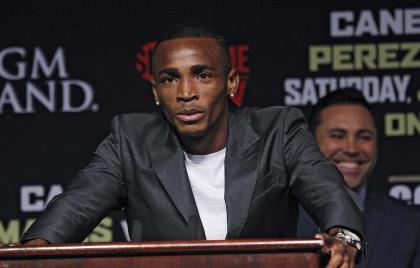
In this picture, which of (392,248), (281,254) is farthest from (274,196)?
(392,248)

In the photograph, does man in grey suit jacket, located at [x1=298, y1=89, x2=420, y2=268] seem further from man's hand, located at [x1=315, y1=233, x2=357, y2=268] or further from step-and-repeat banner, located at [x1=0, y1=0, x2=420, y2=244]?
man's hand, located at [x1=315, y1=233, x2=357, y2=268]

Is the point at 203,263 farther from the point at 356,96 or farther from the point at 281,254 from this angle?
the point at 356,96

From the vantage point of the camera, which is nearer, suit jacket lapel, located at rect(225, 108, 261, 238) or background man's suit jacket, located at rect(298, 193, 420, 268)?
suit jacket lapel, located at rect(225, 108, 261, 238)

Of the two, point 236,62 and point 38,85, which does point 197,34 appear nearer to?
point 236,62

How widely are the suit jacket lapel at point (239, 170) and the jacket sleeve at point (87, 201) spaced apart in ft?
0.83

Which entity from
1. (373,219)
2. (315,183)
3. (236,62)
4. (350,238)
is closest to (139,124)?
(315,183)

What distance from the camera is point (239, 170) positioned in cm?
266

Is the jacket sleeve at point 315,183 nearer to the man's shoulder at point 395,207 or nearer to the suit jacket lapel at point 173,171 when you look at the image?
the suit jacket lapel at point 173,171

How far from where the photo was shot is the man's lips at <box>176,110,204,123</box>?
101 inches

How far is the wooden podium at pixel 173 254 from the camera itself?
2.06m

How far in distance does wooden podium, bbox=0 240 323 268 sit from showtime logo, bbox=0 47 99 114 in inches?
94.6

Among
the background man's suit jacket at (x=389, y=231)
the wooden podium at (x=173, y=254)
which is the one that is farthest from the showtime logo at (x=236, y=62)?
the wooden podium at (x=173, y=254)

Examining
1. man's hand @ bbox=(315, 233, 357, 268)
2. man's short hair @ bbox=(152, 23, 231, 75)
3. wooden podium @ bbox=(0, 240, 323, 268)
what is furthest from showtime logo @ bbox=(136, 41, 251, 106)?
wooden podium @ bbox=(0, 240, 323, 268)

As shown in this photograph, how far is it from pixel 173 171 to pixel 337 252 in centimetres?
59
